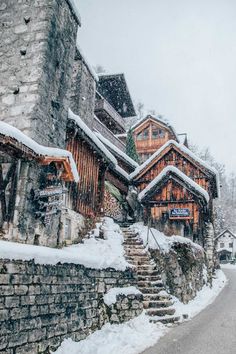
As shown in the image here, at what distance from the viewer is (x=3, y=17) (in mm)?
10945

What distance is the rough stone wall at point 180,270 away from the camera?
1338 cm

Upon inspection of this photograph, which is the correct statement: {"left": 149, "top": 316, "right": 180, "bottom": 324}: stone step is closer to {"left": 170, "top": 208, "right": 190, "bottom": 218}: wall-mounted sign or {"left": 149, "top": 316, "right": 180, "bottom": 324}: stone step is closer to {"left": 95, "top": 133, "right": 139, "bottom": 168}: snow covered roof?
{"left": 170, "top": 208, "right": 190, "bottom": 218}: wall-mounted sign

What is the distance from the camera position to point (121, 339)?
861cm

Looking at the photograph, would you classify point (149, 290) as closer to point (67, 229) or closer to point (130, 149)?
point (67, 229)

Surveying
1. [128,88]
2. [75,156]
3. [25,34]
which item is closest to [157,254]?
[75,156]

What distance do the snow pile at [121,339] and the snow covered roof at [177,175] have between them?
11302mm

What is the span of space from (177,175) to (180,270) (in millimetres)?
8062

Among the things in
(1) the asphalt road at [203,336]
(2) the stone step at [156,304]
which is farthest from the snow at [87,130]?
(1) the asphalt road at [203,336]

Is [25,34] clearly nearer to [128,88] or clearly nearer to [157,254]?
[157,254]

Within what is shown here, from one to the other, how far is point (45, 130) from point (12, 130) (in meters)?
2.45

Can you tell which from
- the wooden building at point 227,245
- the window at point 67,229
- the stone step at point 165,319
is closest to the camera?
the stone step at point 165,319

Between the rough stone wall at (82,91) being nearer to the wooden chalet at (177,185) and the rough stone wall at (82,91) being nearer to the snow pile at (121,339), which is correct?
the wooden chalet at (177,185)

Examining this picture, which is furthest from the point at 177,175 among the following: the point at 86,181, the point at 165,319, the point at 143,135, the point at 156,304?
the point at 143,135

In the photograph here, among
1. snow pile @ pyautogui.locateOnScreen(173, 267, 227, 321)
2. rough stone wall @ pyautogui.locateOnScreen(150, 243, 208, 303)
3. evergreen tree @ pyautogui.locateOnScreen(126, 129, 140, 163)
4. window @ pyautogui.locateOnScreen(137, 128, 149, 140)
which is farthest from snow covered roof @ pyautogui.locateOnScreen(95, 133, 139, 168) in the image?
window @ pyautogui.locateOnScreen(137, 128, 149, 140)
